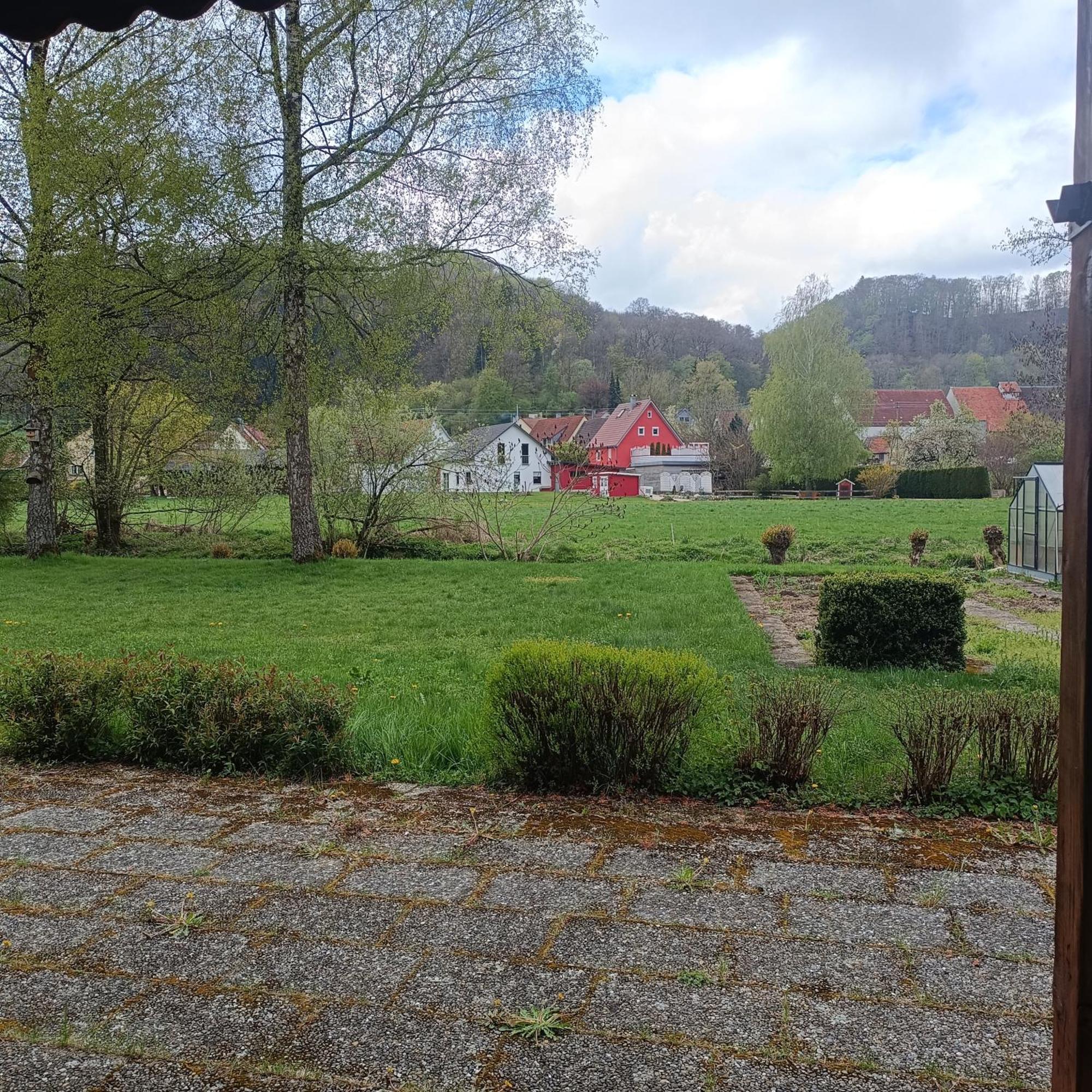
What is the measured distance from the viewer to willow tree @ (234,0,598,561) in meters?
14.9

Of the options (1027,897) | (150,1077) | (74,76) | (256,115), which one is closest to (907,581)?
(1027,897)

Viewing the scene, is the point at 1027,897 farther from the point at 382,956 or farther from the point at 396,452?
the point at 396,452

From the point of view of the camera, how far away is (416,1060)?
2035 mm

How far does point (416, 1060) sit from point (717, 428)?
173 feet

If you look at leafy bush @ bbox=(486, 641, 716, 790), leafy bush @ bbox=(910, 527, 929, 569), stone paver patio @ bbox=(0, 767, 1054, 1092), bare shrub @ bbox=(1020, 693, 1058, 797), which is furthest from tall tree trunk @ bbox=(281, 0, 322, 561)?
bare shrub @ bbox=(1020, 693, 1058, 797)

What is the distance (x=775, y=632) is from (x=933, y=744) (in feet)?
20.8

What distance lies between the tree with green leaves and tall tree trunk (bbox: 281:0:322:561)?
32.5 m

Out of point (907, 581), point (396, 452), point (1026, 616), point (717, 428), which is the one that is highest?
point (717, 428)

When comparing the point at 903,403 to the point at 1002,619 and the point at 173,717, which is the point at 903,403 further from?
the point at 173,717

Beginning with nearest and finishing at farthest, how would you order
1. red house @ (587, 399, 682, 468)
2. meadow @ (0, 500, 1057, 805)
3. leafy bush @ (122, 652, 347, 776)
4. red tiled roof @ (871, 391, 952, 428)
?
1. leafy bush @ (122, 652, 347, 776)
2. meadow @ (0, 500, 1057, 805)
3. red tiled roof @ (871, 391, 952, 428)
4. red house @ (587, 399, 682, 468)

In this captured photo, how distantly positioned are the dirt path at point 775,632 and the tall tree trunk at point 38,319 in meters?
11.4

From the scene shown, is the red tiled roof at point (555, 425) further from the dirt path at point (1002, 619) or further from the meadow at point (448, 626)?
the dirt path at point (1002, 619)

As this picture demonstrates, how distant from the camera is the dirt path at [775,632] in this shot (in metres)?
8.43

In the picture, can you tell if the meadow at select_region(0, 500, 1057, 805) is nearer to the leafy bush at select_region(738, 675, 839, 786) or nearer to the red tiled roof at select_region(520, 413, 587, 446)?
the leafy bush at select_region(738, 675, 839, 786)
